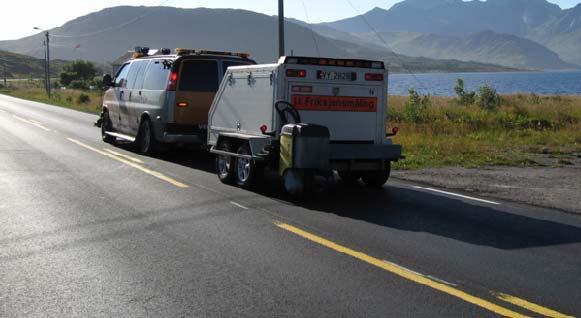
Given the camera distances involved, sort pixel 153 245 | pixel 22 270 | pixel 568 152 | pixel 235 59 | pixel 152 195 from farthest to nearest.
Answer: pixel 568 152
pixel 235 59
pixel 152 195
pixel 153 245
pixel 22 270

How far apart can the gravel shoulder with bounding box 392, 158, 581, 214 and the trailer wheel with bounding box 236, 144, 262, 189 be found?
316 cm

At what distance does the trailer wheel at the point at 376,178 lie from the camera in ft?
34.6

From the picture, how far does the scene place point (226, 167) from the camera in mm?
10852

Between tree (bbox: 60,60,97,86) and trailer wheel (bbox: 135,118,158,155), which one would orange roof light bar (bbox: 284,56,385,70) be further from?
tree (bbox: 60,60,97,86)

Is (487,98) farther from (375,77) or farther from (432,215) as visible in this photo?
(432,215)

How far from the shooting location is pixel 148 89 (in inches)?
568

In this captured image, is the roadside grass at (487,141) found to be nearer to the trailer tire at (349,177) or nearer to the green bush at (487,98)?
the trailer tire at (349,177)

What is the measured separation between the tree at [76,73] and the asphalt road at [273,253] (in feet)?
406

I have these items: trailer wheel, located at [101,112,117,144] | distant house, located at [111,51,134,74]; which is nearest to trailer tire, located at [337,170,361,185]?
trailer wheel, located at [101,112,117,144]

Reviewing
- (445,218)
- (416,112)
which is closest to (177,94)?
(445,218)

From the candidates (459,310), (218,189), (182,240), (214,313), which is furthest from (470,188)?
(214,313)

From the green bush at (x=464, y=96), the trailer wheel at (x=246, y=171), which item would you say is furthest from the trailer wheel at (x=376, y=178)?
the green bush at (x=464, y=96)

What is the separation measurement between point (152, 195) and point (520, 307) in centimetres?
597

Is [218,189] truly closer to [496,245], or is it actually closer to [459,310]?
[496,245]
